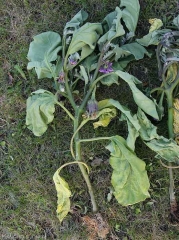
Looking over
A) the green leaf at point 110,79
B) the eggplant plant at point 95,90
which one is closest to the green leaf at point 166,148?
the eggplant plant at point 95,90

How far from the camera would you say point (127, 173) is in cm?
238

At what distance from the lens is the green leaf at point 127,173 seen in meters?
2.38

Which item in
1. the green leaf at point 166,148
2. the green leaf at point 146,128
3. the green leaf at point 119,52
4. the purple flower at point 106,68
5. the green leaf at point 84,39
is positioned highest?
the green leaf at point 84,39

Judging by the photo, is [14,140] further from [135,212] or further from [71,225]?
[135,212]

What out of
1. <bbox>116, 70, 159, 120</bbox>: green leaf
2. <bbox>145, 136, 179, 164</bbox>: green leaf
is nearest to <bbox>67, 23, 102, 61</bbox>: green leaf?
<bbox>116, 70, 159, 120</bbox>: green leaf

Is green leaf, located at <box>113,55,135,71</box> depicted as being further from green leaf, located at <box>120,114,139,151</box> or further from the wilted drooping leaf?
green leaf, located at <box>120,114,139,151</box>

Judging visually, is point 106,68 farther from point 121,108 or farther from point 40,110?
point 40,110

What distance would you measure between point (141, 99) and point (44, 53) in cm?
61

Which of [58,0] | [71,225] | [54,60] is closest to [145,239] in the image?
[71,225]

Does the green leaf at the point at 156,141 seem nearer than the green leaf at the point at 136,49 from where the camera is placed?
Yes

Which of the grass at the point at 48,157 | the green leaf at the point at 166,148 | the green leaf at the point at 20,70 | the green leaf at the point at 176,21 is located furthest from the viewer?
the green leaf at the point at 20,70

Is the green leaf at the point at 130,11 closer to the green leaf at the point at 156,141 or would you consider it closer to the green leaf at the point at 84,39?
the green leaf at the point at 84,39

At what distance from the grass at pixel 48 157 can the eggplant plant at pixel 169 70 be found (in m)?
0.13

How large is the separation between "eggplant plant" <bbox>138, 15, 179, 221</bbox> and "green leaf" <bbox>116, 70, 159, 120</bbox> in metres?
0.08
